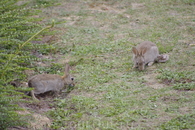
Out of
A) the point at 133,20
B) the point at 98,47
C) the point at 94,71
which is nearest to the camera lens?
the point at 94,71

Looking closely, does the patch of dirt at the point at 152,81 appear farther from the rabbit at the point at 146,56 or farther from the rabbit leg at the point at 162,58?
the rabbit leg at the point at 162,58

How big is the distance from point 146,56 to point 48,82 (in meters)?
2.64

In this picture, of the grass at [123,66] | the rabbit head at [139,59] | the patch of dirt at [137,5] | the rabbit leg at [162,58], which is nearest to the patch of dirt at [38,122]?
the grass at [123,66]

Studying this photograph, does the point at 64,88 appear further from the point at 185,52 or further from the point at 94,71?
the point at 185,52

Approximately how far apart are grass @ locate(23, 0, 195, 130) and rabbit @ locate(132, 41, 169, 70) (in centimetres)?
18

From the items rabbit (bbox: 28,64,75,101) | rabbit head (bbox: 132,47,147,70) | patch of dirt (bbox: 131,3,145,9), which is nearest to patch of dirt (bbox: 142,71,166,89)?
rabbit head (bbox: 132,47,147,70)

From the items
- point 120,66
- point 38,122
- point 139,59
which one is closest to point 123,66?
point 120,66

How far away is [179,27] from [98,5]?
3.72 metres

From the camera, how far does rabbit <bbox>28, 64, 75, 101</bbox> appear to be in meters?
5.51

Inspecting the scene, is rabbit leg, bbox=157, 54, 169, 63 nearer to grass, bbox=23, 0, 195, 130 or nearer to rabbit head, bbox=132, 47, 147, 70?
grass, bbox=23, 0, 195, 130

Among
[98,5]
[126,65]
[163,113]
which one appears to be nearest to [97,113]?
[163,113]

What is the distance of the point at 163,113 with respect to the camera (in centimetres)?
463

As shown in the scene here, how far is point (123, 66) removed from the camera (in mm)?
7168

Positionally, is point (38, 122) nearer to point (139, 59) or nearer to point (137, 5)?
point (139, 59)
